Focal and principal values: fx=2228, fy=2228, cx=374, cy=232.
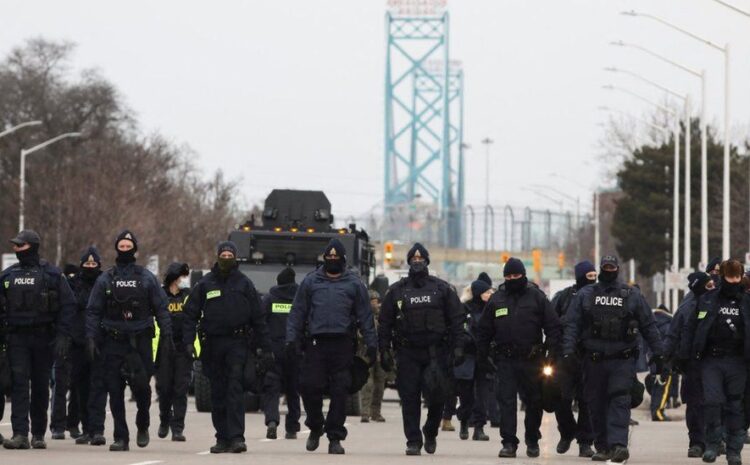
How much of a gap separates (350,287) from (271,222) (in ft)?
63.2

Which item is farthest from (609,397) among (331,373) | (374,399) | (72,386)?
(374,399)

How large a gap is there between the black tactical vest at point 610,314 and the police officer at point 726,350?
0.79m

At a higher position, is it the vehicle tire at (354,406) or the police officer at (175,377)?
the police officer at (175,377)

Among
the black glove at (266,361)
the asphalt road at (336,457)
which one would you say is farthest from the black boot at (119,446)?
the black glove at (266,361)

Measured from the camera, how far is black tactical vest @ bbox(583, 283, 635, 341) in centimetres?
2086

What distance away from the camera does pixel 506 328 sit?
2177cm

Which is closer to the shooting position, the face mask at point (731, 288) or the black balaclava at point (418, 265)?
the face mask at point (731, 288)

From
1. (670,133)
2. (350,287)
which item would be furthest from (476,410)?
(670,133)

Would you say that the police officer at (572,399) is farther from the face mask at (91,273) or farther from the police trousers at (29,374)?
the police trousers at (29,374)

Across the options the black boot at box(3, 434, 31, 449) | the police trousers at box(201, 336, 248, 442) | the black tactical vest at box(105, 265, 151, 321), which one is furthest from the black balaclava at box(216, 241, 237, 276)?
the black boot at box(3, 434, 31, 449)

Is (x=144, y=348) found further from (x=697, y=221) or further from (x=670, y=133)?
(x=670, y=133)

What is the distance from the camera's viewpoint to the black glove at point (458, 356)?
21.1 m

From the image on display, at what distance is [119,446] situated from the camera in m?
21.2

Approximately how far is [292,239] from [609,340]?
17.8 m
